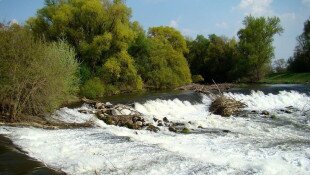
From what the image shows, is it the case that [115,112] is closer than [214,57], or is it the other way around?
[115,112]

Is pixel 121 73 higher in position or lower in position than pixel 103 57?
lower

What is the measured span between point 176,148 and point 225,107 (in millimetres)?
11848

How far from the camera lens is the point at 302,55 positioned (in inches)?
2685

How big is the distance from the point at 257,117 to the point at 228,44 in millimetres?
36486

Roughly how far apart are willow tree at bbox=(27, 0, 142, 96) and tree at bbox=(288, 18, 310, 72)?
40.7 m

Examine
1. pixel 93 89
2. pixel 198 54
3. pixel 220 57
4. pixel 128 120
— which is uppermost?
pixel 198 54

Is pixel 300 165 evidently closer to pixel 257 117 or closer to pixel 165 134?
pixel 165 134

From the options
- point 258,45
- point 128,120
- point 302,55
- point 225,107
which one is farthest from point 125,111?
point 302,55

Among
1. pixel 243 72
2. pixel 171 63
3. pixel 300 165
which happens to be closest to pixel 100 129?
pixel 300 165

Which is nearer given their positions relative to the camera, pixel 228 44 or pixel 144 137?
pixel 144 137

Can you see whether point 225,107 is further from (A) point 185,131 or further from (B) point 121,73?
(B) point 121,73

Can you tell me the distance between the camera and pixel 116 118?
20.8m

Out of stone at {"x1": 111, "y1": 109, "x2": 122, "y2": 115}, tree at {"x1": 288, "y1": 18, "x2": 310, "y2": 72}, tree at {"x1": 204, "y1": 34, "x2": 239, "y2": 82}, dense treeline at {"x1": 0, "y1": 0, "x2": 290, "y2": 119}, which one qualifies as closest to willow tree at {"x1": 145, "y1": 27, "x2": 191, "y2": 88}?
dense treeline at {"x1": 0, "y1": 0, "x2": 290, "y2": 119}

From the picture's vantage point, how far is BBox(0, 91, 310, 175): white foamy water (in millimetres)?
11672
